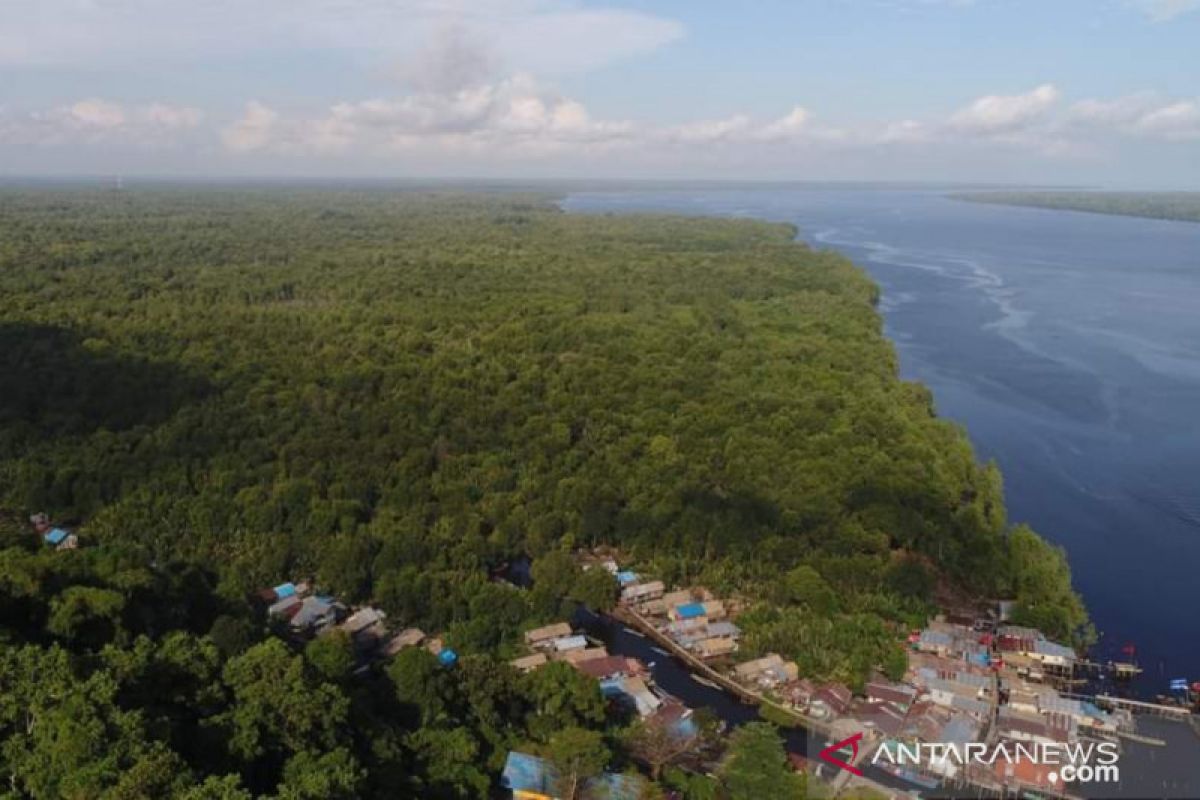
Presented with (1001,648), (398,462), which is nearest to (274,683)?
(398,462)

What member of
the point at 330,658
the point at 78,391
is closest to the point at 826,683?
the point at 330,658

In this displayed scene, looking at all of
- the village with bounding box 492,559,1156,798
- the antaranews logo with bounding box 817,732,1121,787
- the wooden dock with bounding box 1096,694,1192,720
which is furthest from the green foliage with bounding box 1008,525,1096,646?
the antaranews logo with bounding box 817,732,1121,787

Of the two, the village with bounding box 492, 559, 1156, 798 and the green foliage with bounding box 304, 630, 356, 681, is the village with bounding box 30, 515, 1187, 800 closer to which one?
the village with bounding box 492, 559, 1156, 798

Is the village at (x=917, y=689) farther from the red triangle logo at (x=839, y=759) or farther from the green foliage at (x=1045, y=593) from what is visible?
the green foliage at (x=1045, y=593)

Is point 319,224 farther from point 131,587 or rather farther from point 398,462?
point 131,587

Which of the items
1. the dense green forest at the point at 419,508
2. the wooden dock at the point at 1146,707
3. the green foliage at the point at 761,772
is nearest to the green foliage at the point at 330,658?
the dense green forest at the point at 419,508

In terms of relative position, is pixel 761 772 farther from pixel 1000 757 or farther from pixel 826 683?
pixel 1000 757
